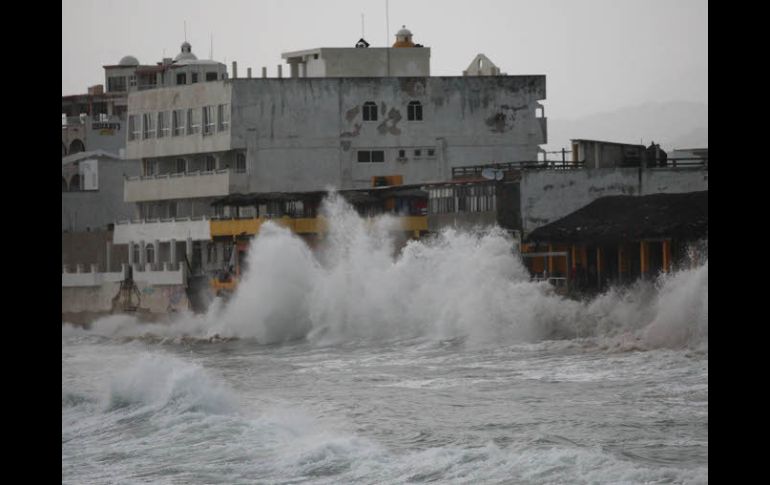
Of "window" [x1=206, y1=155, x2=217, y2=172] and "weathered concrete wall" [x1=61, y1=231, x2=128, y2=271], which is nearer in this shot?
"window" [x1=206, y1=155, x2=217, y2=172]

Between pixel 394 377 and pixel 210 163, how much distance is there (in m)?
33.6

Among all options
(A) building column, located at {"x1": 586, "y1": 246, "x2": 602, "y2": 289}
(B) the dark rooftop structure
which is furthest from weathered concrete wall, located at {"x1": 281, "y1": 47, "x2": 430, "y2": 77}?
(A) building column, located at {"x1": 586, "y1": 246, "x2": 602, "y2": 289}

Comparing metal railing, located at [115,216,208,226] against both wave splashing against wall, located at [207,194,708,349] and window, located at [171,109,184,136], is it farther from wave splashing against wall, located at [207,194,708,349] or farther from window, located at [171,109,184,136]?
wave splashing against wall, located at [207,194,708,349]

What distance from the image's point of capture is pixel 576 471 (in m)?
16.8

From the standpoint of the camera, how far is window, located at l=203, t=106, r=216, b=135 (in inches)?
2542

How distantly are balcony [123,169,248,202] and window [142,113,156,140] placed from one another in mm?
1819

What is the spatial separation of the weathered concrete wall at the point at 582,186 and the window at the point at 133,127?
2592cm

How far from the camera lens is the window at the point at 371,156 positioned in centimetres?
6319

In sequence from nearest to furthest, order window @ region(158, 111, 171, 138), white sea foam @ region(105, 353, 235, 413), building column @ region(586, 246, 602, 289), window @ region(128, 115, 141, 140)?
1. white sea foam @ region(105, 353, 235, 413)
2. building column @ region(586, 246, 602, 289)
3. window @ region(158, 111, 171, 138)
4. window @ region(128, 115, 141, 140)

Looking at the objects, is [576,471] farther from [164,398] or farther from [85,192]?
[85,192]

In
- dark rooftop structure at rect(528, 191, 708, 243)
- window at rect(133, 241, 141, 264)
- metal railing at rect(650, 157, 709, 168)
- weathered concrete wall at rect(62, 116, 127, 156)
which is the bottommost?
window at rect(133, 241, 141, 264)

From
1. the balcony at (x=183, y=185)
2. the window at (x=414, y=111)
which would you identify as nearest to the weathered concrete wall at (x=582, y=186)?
the window at (x=414, y=111)

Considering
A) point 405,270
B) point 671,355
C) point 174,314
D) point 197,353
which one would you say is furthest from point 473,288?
point 174,314
